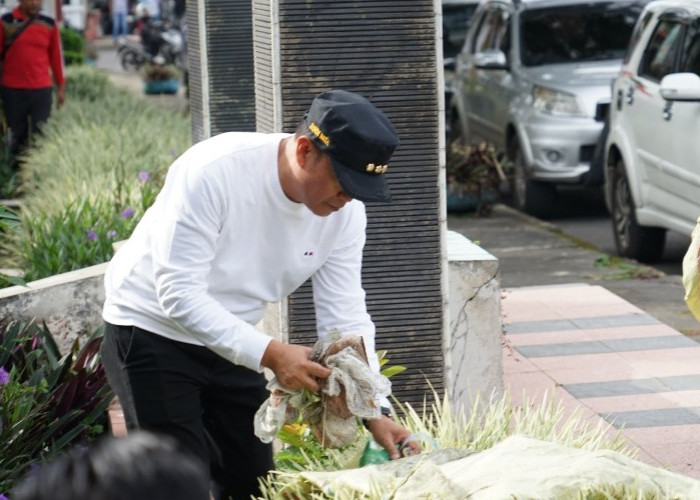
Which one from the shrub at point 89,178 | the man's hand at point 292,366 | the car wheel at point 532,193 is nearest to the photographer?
the man's hand at point 292,366

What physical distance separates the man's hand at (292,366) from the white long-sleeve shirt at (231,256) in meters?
0.03

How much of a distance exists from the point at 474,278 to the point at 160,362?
2.32 m

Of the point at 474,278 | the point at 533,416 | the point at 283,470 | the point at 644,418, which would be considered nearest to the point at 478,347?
the point at 474,278

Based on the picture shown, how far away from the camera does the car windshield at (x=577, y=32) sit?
1284 cm

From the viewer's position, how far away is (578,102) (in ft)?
39.1

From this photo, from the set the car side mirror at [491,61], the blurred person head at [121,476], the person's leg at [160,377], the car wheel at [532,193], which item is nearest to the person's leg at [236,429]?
the person's leg at [160,377]

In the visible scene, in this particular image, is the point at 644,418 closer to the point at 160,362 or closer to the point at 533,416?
the point at 533,416

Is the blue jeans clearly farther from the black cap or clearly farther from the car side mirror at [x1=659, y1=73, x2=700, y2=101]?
the black cap

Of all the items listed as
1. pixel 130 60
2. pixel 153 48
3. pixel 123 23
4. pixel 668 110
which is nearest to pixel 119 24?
pixel 123 23

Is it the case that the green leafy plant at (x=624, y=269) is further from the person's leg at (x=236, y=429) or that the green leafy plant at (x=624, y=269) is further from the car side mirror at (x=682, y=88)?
the person's leg at (x=236, y=429)

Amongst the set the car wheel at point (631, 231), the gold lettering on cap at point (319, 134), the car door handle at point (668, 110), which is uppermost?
the gold lettering on cap at point (319, 134)

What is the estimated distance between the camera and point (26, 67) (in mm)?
12953

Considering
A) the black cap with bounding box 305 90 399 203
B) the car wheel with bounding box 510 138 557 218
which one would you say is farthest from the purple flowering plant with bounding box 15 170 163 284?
the car wheel with bounding box 510 138 557 218

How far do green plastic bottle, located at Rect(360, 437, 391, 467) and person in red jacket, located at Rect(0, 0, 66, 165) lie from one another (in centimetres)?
948
